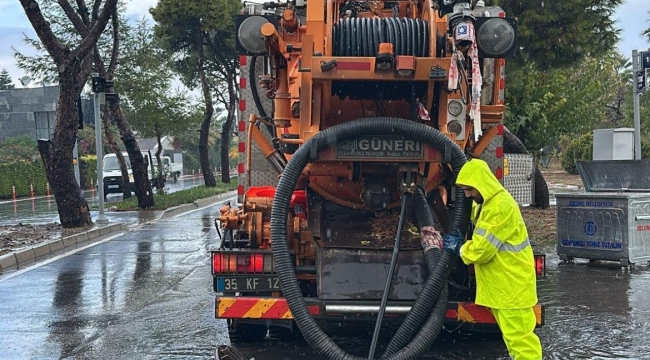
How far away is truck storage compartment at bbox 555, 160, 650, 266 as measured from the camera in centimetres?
1029

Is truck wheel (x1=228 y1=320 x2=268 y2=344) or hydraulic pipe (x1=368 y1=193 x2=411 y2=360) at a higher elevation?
hydraulic pipe (x1=368 y1=193 x2=411 y2=360)

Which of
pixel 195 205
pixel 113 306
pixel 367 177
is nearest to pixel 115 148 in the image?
pixel 195 205

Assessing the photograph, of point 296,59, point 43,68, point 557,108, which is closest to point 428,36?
point 296,59

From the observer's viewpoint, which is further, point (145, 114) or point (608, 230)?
point (145, 114)

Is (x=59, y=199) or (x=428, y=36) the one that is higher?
(x=428, y=36)

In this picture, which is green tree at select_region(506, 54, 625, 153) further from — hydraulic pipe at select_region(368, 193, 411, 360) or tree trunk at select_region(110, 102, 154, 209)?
hydraulic pipe at select_region(368, 193, 411, 360)

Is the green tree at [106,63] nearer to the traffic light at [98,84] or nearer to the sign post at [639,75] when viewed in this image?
the traffic light at [98,84]

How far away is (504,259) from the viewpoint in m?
5.04

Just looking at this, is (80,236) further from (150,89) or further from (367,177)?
(150,89)

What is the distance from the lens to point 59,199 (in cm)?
1537

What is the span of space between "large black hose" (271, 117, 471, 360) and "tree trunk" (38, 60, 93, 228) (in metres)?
11.0

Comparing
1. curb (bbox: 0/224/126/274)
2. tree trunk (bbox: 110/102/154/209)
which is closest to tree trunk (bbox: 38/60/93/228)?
curb (bbox: 0/224/126/274)

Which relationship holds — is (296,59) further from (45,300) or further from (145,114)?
(145,114)

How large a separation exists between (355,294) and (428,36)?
200 cm
